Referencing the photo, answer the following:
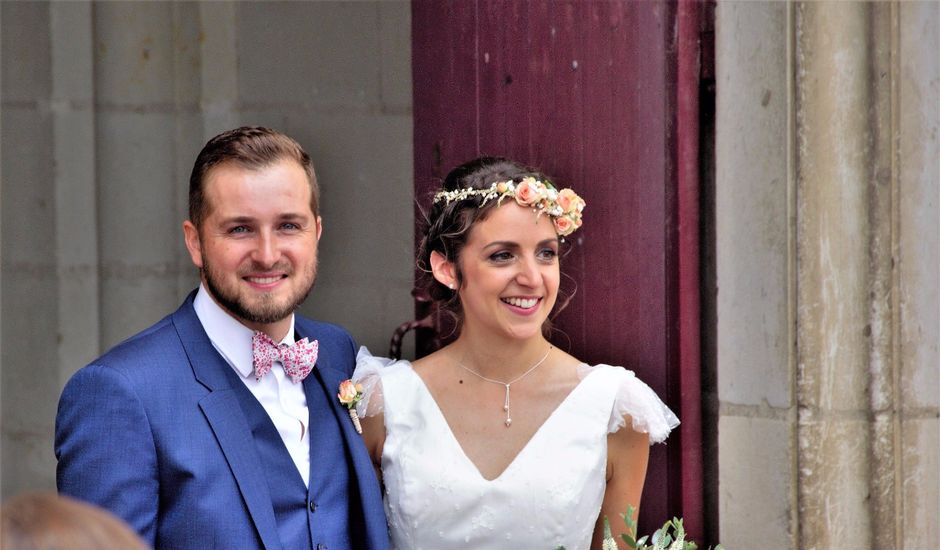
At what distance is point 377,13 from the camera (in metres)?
5.12

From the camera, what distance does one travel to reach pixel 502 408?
2881mm

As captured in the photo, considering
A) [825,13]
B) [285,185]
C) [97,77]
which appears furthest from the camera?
[97,77]

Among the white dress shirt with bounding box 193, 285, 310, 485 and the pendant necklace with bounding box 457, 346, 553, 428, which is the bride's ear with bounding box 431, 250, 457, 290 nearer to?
the pendant necklace with bounding box 457, 346, 553, 428

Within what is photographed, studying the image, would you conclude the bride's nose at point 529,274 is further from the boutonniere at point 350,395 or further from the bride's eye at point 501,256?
the boutonniere at point 350,395

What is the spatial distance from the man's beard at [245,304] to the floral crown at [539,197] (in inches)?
23.8

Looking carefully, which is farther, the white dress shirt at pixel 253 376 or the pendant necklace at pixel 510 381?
the pendant necklace at pixel 510 381

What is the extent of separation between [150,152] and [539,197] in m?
2.74

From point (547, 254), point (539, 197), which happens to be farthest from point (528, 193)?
point (547, 254)

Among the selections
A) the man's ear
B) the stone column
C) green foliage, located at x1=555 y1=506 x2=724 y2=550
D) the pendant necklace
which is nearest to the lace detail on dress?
the pendant necklace

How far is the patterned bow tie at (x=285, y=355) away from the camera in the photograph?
7.70ft

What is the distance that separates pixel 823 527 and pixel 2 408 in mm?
3523

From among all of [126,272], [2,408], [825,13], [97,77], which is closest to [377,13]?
[97,77]

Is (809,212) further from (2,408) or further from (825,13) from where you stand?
(2,408)

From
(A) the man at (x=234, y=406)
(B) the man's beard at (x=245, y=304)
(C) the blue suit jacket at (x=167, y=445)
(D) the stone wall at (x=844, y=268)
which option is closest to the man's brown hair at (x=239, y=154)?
(A) the man at (x=234, y=406)
